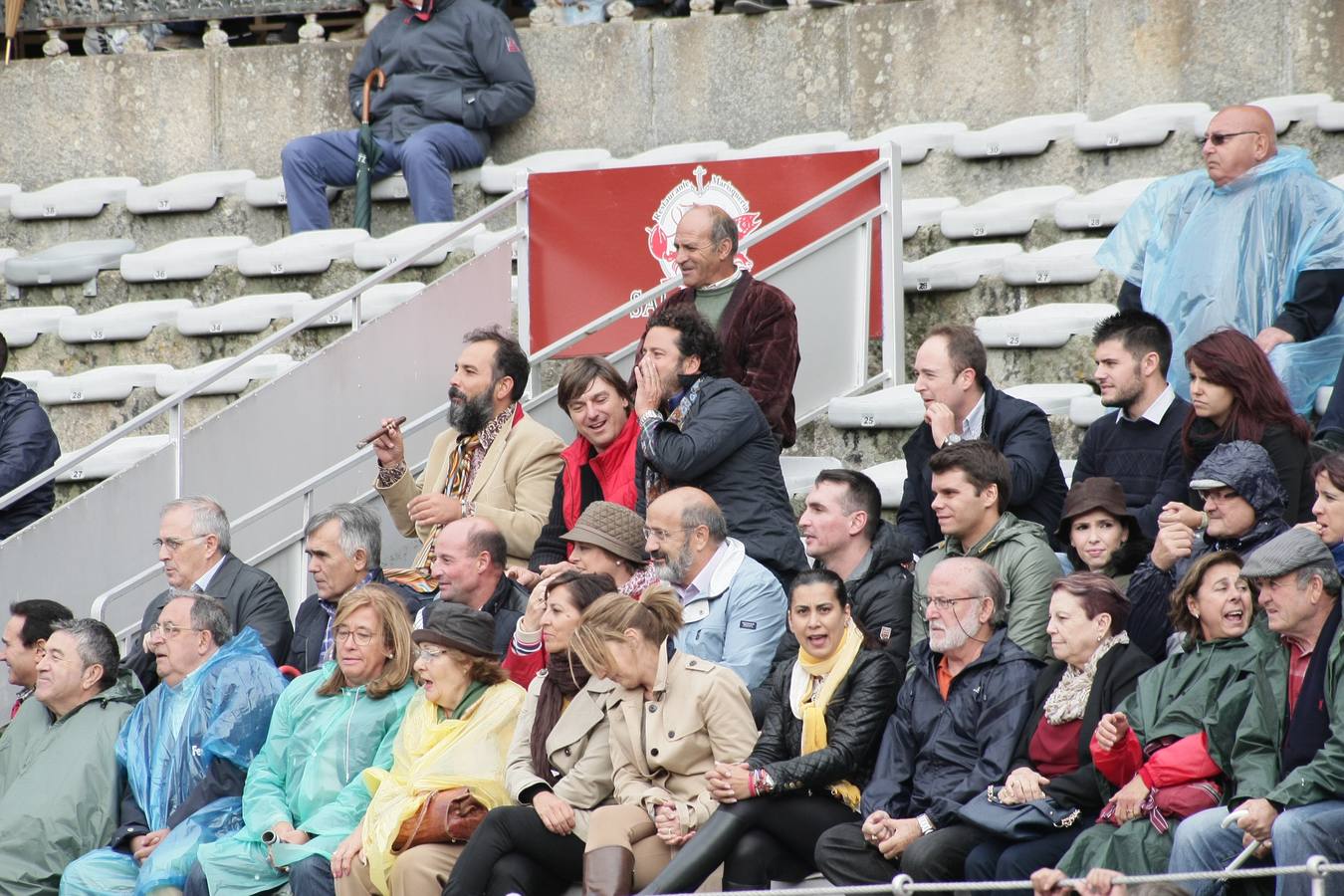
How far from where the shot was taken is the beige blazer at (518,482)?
26.5 feet

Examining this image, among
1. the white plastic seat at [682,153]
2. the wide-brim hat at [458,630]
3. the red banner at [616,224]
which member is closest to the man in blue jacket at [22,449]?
the red banner at [616,224]

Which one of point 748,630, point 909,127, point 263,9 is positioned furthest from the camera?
point 263,9

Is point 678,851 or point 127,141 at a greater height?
point 127,141

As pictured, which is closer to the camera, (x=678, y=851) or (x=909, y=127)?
(x=678, y=851)

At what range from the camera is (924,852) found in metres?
6.18

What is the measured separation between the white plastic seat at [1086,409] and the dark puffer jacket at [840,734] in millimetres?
1782

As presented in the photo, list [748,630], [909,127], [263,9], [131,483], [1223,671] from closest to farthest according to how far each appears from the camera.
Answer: [1223,671] → [748,630] → [131,483] → [909,127] → [263,9]

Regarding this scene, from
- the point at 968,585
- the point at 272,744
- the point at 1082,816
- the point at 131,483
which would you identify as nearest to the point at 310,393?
the point at 131,483

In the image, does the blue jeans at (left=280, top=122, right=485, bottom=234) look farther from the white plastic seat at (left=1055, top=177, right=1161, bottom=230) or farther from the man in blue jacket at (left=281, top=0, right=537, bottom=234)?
the white plastic seat at (left=1055, top=177, right=1161, bottom=230)

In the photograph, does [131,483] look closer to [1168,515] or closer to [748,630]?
[748,630]

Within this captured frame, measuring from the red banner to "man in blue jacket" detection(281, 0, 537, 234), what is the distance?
1.71 meters

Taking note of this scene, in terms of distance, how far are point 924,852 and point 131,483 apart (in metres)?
3.97

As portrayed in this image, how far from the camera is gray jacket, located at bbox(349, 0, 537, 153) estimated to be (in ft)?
36.8

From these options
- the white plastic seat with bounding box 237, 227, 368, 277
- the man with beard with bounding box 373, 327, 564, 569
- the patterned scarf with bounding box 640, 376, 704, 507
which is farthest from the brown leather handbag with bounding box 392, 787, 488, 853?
the white plastic seat with bounding box 237, 227, 368, 277
